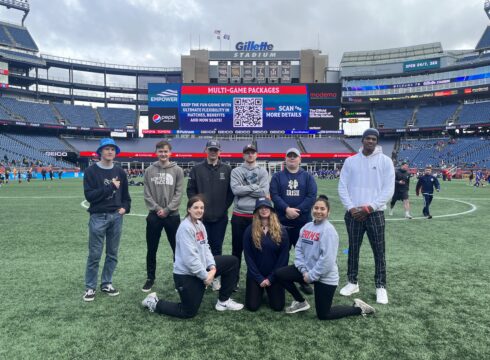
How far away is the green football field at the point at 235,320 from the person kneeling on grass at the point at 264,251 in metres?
0.31

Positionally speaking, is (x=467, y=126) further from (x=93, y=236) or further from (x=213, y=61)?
(x=93, y=236)

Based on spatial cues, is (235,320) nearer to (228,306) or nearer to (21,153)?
(228,306)

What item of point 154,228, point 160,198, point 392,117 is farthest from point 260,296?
point 392,117

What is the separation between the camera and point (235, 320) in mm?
4098

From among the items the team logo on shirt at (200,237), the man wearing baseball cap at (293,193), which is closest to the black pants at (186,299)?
the team logo on shirt at (200,237)

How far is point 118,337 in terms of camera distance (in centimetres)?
365

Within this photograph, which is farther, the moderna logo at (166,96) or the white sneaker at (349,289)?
the moderna logo at (166,96)

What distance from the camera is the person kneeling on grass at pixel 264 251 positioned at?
173 inches

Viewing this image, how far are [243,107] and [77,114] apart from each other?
37367 millimetres

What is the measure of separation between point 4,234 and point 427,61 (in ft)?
236

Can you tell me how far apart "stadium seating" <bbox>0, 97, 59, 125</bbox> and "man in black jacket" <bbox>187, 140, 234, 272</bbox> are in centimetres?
6383

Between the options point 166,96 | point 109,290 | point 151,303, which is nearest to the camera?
point 151,303

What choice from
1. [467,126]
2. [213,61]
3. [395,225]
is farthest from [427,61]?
[395,225]

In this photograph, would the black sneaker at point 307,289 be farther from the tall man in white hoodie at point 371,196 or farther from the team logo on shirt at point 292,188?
the team logo on shirt at point 292,188
